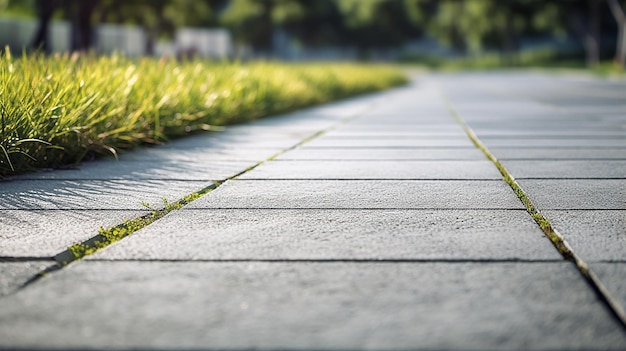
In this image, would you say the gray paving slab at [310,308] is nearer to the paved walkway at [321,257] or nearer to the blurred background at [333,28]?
the paved walkway at [321,257]

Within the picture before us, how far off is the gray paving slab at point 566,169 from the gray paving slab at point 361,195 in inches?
18.0

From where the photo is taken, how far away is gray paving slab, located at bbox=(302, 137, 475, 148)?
653cm

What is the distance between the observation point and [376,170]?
491 centimetres

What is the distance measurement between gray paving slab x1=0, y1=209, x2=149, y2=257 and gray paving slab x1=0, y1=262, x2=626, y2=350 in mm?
364

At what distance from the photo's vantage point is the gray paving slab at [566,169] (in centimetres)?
461

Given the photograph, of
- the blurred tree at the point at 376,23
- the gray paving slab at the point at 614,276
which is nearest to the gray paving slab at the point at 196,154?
the gray paving slab at the point at 614,276

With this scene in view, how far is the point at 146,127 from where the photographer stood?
6.61 meters

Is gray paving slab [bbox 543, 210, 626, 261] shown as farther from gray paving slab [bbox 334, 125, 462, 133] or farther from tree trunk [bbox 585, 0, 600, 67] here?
tree trunk [bbox 585, 0, 600, 67]

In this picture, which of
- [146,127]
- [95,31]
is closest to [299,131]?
[146,127]

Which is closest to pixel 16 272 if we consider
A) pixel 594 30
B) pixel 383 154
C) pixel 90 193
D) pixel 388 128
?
pixel 90 193

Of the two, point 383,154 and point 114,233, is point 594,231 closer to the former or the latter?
point 114,233

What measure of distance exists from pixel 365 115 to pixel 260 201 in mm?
7073

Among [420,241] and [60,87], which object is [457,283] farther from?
[60,87]

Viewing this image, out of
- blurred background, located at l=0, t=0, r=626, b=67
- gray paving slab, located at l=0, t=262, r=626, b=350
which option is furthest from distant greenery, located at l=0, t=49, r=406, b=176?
blurred background, located at l=0, t=0, r=626, b=67
